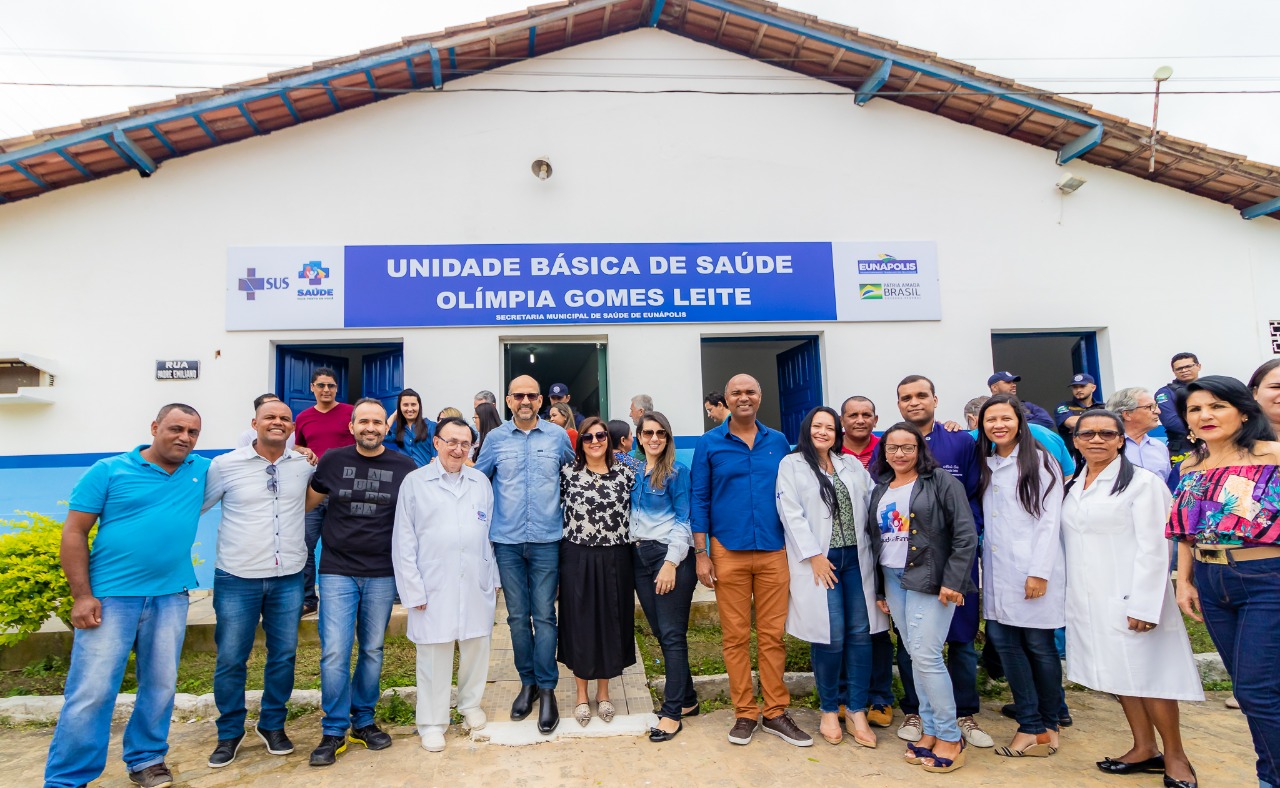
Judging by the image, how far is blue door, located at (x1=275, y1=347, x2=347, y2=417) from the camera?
6656 millimetres

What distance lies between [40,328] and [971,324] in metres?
8.90

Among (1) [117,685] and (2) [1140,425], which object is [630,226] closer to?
(2) [1140,425]

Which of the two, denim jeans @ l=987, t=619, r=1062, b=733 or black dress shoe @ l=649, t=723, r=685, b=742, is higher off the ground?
denim jeans @ l=987, t=619, r=1062, b=733

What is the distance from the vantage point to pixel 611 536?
3838 mm

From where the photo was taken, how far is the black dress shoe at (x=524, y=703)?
3.91 m

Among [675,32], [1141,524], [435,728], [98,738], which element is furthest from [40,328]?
[1141,524]

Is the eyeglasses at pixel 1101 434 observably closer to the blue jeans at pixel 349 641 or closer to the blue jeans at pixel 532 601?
the blue jeans at pixel 532 601

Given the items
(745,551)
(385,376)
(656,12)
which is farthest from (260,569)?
(656,12)

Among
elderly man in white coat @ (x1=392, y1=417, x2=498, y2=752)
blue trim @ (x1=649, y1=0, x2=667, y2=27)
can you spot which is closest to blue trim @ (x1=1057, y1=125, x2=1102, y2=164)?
blue trim @ (x1=649, y1=0, x2=667, y2=27)

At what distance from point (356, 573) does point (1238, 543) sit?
387 centimetres

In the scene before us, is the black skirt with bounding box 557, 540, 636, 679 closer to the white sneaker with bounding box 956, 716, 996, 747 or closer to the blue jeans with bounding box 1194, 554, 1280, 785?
the white sneaker with bounding box 956, 716, 996, 747

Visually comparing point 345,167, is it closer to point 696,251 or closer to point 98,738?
point 696,251

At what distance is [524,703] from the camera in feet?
13.0

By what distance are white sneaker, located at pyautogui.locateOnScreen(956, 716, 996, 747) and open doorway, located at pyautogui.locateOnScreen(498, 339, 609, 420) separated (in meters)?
3.83
